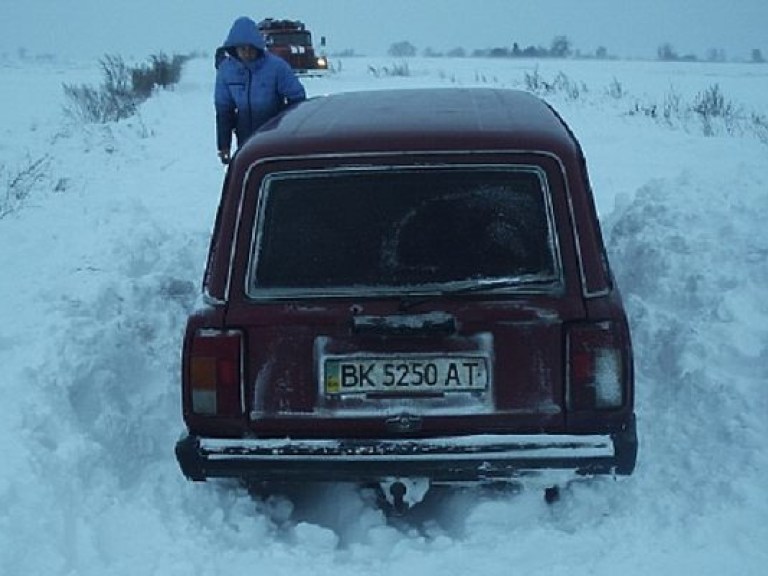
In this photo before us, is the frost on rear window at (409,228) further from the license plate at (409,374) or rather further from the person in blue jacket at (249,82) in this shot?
the person in blue jacket at (249,82)

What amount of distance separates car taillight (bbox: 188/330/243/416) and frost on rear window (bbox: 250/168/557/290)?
0.35 m

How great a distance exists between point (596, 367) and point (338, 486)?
141 centimetres

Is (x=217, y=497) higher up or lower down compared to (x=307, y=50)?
higher up

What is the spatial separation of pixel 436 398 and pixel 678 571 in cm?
111

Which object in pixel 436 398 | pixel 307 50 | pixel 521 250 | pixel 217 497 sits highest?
pixel 521 250

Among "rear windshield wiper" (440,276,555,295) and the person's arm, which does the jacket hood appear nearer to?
the person's arm

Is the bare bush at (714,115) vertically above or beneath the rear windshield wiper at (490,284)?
beneath

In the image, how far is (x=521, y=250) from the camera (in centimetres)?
316

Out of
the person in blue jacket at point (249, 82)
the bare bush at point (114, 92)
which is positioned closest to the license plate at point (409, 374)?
the person in blue jacket at point (249, 82)

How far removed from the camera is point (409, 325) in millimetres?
3094

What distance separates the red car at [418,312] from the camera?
3.13 metres

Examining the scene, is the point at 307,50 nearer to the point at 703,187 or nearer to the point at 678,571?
the point at 703,187

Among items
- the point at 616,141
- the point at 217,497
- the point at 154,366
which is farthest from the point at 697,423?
the point at 616,141

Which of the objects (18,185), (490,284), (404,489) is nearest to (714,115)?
(18,185)
